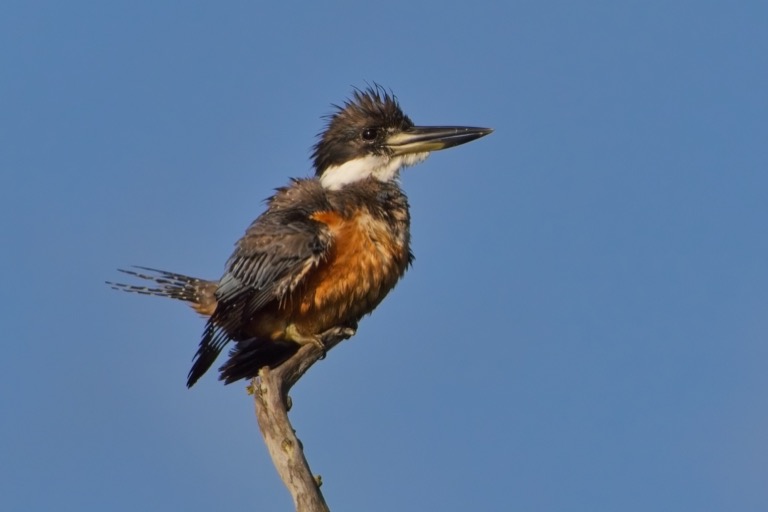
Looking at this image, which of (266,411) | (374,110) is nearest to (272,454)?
(266,411)

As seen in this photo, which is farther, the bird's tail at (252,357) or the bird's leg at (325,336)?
the bird's tail at (252,357)

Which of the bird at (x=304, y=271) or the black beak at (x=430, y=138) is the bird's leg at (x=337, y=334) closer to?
the bird at (x=304, y=271)

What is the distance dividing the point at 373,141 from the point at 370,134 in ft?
0.24

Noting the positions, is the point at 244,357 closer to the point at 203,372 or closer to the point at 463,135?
the point at 203,372

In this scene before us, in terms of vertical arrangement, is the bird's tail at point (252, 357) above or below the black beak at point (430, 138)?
below

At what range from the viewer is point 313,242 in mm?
7840

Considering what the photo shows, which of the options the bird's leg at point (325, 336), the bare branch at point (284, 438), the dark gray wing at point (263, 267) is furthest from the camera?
the bird's leg at point (325, 336)

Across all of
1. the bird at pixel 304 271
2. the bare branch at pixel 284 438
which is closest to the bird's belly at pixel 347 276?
the bird at pixel 304 271

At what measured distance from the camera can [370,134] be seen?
29.7ft

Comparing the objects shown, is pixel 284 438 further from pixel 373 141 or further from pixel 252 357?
pixel 373 141

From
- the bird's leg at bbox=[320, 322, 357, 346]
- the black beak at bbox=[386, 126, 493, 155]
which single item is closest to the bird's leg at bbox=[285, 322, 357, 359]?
the bird's leg at bbox=[320, 322, 357, 346]

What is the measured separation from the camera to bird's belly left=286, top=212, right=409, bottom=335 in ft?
26.2

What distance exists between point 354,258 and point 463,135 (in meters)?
1.74

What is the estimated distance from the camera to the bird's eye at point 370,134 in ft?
29.7
